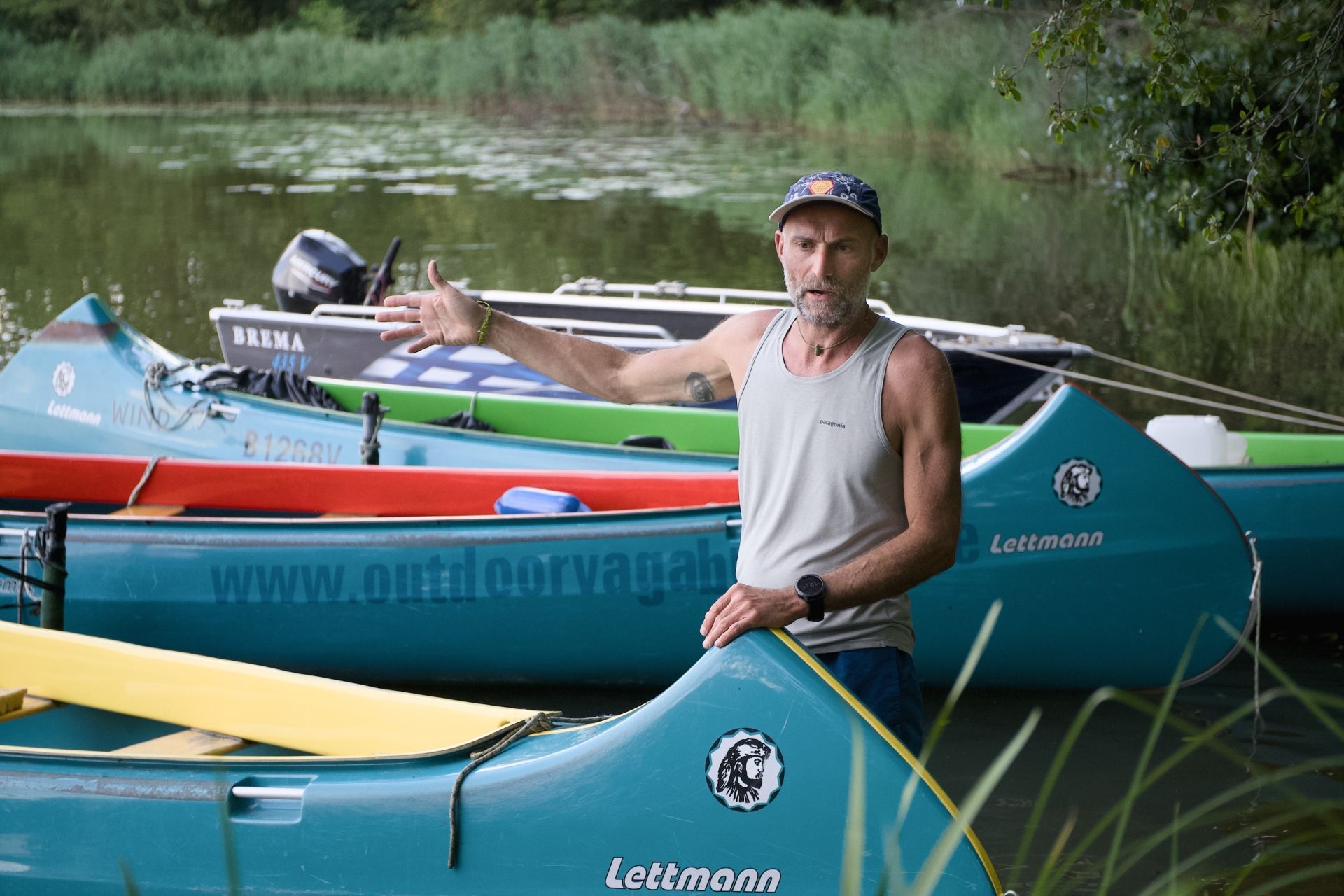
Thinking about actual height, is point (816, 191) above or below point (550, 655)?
above

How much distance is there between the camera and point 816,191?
224cm

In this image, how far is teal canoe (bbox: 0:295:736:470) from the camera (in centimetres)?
595

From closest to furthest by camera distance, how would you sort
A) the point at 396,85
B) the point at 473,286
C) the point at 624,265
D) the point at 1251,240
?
1. the point at 1251,240
2. the point at 473,286
3. the point at 624,265
4. the point at 396,85

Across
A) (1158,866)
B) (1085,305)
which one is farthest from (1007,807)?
(1085,305)

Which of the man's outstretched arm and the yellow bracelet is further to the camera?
the yellow bracelet

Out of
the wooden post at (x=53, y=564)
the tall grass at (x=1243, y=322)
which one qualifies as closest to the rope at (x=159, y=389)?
the wooden post at (x=53, y=564)

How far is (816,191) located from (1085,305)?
10.9 m

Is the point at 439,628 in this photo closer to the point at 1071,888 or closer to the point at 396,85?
the point at 1071,888

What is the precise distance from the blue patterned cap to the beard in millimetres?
119

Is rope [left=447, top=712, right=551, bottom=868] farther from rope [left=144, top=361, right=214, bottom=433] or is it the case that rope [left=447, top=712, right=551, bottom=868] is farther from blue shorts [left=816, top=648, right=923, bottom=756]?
rope [left=144, top=361, right=214, bottom=433]

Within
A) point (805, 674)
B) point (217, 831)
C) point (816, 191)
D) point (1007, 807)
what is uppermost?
point (816, 191)

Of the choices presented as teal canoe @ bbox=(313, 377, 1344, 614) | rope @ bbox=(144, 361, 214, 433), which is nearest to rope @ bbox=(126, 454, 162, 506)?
rope @ bbox=(144, 361, 214, 433)

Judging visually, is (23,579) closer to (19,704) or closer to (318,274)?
(19,704)

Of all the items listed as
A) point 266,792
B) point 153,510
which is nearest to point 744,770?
point 266,792
